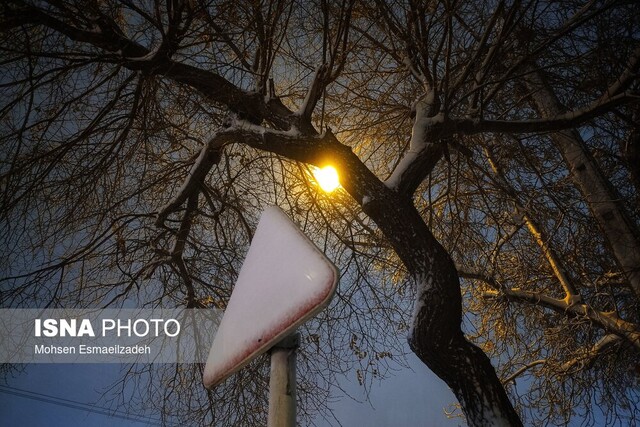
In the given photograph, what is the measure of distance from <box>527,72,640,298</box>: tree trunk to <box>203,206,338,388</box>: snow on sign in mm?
5231

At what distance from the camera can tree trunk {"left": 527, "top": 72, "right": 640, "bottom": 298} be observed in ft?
19.0

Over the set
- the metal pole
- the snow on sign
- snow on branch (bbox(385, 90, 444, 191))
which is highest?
snow on branch (bbox(385, 90, 444, 191))

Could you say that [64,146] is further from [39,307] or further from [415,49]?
[415,49]

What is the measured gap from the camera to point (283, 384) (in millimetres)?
1105

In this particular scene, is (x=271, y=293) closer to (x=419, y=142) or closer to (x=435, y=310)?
(x=435, y=310)

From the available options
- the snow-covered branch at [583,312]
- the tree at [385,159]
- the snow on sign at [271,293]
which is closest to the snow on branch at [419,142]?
the tree at [385,159]

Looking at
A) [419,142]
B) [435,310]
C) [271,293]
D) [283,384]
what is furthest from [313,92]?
[283,384]

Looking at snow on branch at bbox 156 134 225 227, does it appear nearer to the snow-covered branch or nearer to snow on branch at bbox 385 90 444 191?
snow on branch at bbox 385 90 444 191

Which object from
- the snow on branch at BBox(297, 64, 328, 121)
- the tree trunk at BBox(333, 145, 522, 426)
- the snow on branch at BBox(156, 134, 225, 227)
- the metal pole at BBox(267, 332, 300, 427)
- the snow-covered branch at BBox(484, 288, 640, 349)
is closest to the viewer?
the metal pole at BBox(267, 332, 300, 427)

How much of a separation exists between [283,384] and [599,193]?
618cm

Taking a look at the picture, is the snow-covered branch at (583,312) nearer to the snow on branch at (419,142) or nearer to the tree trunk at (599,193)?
the tree trunk at (599,193)

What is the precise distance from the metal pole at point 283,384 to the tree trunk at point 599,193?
17.8ft

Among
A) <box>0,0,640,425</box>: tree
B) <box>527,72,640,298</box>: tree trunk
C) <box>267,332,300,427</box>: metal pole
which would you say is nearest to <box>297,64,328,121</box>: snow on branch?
<box>0,0,640,425</box>: tree

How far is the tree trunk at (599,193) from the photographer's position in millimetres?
5781
